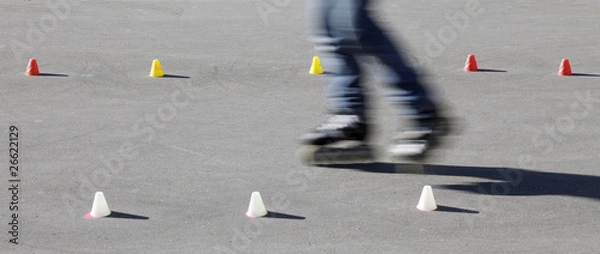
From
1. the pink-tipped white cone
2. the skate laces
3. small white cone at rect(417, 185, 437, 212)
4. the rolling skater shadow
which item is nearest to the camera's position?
the pink-tipped white cone

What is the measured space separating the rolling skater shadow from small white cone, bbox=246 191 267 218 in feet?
3.24

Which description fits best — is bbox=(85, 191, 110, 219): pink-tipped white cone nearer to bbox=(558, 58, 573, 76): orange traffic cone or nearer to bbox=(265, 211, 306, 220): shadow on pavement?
bbox=(265, 211, 306, 220): shadow on pavement

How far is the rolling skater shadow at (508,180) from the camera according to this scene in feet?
18.4

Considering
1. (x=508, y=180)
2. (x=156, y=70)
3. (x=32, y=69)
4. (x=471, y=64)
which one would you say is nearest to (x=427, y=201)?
(x=508, y=180)

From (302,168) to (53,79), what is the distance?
11.6 ft

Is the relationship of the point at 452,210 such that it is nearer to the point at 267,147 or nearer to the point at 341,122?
the point at 341,122

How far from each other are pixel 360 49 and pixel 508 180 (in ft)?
3.82

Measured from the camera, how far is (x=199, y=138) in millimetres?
6727

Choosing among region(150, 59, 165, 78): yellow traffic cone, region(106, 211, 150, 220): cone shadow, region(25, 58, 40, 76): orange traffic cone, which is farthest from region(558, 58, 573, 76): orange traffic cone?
region(106, 211, 150, 220): cone shadow

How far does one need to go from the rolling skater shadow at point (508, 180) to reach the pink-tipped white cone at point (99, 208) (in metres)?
1.52

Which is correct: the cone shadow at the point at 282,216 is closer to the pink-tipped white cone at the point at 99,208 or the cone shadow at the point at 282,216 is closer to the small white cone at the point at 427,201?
the small white cone at the point at 427,201

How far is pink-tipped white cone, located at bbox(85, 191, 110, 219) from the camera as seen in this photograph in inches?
202

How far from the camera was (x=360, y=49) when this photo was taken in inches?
231

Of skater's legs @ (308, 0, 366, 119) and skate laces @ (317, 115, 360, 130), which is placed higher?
skater's legs @ (308, 0, 366, 119)
